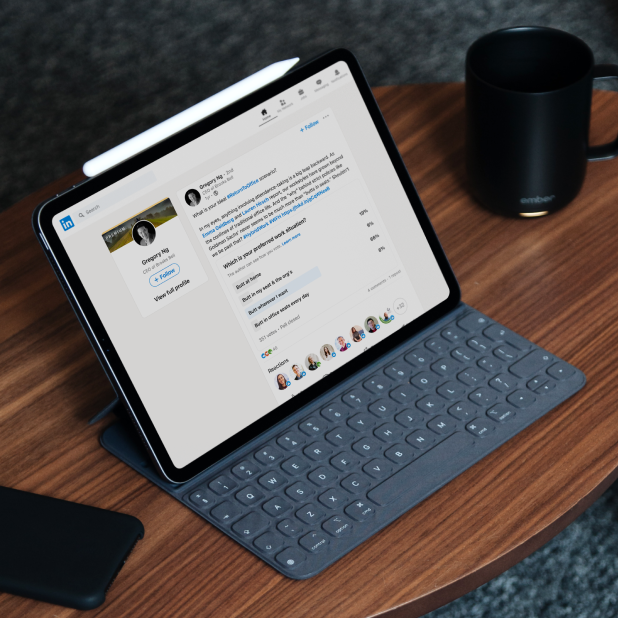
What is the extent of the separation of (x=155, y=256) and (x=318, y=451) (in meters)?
0.19

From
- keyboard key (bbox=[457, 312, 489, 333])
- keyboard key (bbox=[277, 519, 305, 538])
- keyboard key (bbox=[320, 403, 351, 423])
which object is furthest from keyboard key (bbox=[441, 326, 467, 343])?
keyboard key (bbox=[277, 519, 305, 538])

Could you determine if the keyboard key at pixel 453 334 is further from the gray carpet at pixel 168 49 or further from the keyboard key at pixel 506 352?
the gray carpet at pixel 168 49

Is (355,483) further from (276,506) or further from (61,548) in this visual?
(61,548)

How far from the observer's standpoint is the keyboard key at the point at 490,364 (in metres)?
0.64

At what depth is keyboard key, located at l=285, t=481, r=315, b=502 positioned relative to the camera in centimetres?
58

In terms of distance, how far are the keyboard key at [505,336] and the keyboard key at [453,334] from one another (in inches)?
0.8

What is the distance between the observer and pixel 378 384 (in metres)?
0.65

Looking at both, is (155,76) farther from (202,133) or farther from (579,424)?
(579,424)

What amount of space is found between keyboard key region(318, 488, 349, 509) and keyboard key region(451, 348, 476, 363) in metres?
0.16

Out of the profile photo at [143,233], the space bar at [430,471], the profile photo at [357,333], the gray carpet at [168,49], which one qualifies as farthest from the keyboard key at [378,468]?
the gray carpet at [168,49]

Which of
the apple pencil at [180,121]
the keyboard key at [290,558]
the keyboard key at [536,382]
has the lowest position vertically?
the keyboard key at [536,382]

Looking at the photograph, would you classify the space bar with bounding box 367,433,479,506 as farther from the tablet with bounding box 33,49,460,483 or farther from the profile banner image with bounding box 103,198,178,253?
the profile banner image with bounding box 103,198,178,253

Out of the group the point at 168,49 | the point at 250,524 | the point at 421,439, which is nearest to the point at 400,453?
the point at 421,439

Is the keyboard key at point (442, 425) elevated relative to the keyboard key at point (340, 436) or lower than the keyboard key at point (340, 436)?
lower
